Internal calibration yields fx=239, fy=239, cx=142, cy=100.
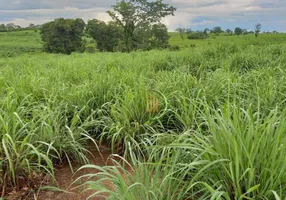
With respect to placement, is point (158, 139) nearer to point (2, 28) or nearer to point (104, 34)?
point (104, 34)

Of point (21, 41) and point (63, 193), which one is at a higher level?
point (21, 41)

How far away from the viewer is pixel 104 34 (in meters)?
30.8

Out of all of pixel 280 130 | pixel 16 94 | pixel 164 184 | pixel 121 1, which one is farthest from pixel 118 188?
pixel 121 1

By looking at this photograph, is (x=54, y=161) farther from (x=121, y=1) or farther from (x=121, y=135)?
(x=121, y=1)

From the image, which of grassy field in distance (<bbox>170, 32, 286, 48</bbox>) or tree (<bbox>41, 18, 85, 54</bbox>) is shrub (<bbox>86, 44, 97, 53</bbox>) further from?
grassy field in distance (<bbox>170, 32, 286, 48</bbox>)

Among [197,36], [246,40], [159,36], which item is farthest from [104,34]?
[246,40]

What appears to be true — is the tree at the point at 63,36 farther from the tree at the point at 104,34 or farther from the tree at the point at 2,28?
the tree at the point at 2,28

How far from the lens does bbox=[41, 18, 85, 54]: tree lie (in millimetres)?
30516

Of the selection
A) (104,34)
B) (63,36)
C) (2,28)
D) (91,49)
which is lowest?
(91,49)

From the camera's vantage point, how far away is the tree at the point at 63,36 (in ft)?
100

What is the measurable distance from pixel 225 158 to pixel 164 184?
0.31m

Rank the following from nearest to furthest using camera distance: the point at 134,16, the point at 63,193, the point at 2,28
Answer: the point at 63,193, the point at 134,16, the point at 2,28

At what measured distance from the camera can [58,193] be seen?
1399 millimetres

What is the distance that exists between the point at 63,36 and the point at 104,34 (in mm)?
5258
